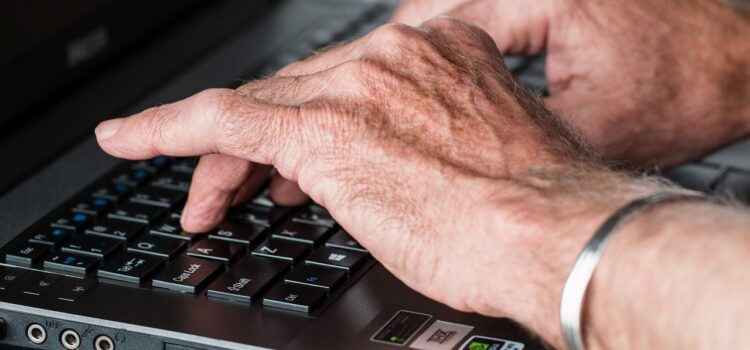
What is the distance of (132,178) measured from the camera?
3.37 feet

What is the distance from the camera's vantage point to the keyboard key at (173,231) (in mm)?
923

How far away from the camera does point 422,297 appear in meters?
0.85

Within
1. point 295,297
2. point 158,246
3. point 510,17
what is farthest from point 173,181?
point 510,17

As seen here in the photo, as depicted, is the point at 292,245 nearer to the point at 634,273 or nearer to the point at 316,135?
the point at 316,135

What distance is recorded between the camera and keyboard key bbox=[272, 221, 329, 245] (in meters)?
0.93

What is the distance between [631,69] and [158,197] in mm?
477

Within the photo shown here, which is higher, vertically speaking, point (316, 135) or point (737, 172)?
point (316, 135)

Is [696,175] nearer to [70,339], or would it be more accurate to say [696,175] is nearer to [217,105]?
[217,105]

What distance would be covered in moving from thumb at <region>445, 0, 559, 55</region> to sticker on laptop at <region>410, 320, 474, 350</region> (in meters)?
0.39

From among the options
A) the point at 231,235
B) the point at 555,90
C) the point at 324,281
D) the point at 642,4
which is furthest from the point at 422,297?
the point at 642,4

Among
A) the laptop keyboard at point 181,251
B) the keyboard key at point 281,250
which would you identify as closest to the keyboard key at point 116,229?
the laptop keyboard at point 181,251

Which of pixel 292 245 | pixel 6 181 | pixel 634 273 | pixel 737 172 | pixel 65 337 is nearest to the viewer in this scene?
pixel 634 273

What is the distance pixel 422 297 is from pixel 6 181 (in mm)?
425

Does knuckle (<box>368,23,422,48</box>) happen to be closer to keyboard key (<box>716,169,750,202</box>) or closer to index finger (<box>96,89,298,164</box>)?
index finger (<box>96,89,298,164</box>)
